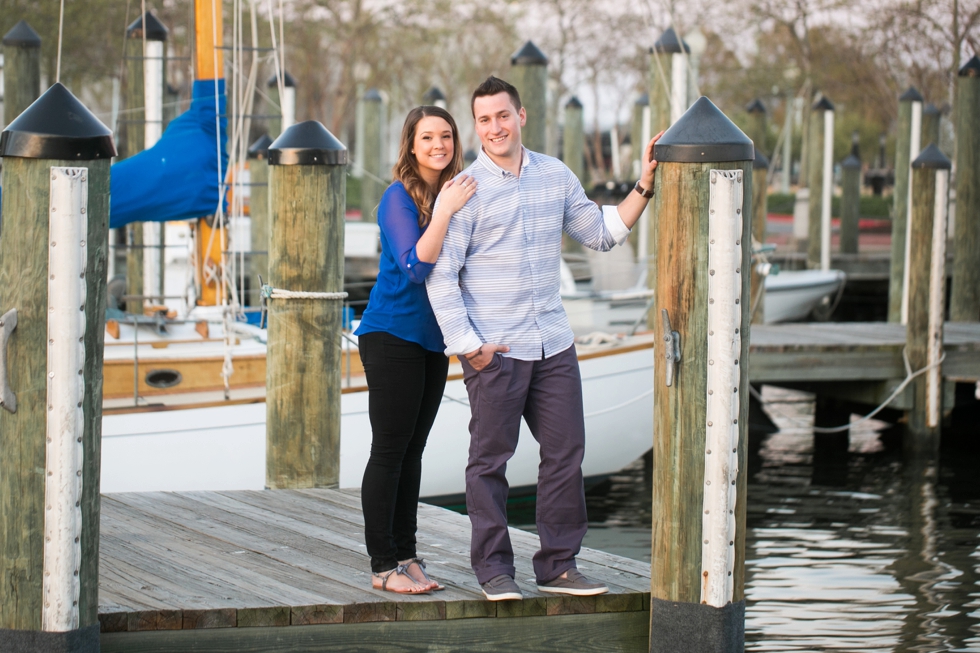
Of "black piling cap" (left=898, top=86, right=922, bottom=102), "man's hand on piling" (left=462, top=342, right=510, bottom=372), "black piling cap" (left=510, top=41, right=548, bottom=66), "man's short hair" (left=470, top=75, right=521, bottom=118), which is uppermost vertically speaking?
"black piling cap" (left=898, top=86, right=922, bottom=102)

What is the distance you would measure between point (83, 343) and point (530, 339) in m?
1.29

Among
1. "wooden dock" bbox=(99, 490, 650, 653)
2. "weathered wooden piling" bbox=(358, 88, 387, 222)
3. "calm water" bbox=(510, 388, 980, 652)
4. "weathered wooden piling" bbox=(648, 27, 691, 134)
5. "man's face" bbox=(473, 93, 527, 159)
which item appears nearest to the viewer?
"man's face" bbox=(473, 93, 527, 159)

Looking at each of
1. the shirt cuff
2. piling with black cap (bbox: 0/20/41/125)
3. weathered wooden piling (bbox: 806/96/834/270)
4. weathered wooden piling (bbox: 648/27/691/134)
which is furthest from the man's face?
weathered wooden piling (bbox: 806/96/834/270)

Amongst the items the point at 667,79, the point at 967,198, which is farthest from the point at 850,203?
the point at 667,79

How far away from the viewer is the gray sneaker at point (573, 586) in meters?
4.08

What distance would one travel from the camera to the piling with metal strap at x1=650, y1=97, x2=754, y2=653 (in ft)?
12.1

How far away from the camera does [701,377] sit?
375 cm

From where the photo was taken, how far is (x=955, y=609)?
6375mm

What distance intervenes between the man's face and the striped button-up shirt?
6 cm

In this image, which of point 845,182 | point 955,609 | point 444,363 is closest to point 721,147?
point 444,363

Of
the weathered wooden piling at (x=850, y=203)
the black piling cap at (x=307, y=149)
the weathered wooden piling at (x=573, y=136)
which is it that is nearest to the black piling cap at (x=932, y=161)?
the black piling cap at (x=307, y=149)

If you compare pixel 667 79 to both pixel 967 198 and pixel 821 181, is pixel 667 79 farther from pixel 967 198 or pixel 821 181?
pixel 821 181

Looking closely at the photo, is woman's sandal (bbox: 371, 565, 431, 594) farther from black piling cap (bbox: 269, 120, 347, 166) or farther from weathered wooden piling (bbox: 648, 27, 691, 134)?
weathered wooden piling (bbox: 648, 27, 691, 134)

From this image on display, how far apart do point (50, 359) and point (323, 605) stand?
1.16 meters
